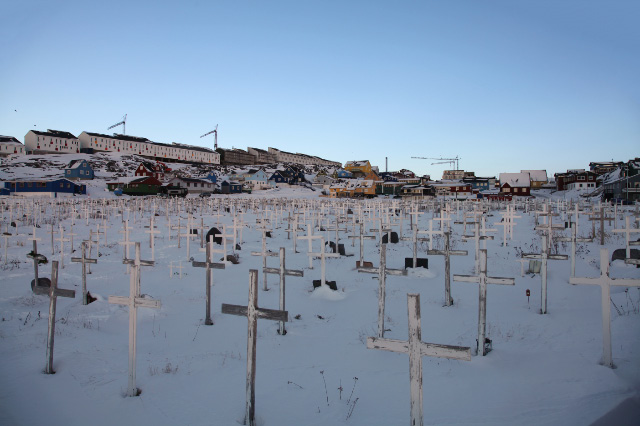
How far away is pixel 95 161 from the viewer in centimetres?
8856

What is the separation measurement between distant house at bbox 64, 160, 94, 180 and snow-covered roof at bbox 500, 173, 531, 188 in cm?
7814

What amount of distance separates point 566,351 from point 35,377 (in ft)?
27.1

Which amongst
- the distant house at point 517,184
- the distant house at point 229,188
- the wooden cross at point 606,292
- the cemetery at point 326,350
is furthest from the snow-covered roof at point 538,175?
the wooden cross at point 606,292

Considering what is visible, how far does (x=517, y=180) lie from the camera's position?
7238 cm

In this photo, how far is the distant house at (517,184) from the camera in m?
71.4

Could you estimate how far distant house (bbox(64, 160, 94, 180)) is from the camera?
70750 millimetres

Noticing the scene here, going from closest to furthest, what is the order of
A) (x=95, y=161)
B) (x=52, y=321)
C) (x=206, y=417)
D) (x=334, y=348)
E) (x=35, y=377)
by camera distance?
(x=206, y=417), (x=35, y=377), (x=52, y=321), (x=334, y=348), (x=95, y=161)

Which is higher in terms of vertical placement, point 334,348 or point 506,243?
point 506,243

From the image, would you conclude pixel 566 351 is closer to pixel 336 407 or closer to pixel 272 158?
pixel 336 407

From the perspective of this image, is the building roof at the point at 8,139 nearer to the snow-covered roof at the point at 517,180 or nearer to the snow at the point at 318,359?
the snow at the point at 318,359

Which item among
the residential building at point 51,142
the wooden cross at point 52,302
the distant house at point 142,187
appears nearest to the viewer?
the wooden cross at point 52,302

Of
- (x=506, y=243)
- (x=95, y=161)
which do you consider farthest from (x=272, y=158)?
(x=506, y=243)

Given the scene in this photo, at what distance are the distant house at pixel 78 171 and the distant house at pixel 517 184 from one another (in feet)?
255

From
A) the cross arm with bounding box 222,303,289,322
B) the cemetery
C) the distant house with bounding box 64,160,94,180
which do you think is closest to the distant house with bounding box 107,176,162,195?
the distant house with bounding box 64,160,94,180
